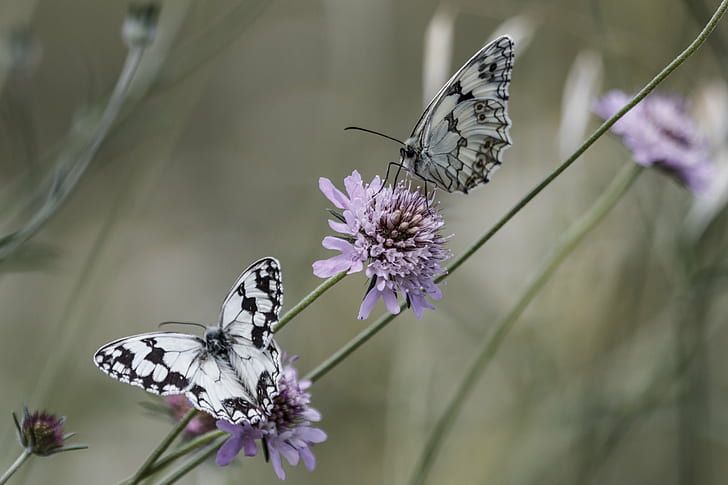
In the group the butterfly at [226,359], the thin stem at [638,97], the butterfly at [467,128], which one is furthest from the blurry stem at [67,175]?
the thin stem at [638,97]

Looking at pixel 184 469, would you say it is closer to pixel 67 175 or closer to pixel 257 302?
pixel 257 302

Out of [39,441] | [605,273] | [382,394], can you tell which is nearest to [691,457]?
[605,273]

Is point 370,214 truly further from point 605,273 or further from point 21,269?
point 605,273

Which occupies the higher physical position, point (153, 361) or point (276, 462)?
point (153, 361)

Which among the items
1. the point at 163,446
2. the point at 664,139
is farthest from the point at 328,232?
the point at 163,446

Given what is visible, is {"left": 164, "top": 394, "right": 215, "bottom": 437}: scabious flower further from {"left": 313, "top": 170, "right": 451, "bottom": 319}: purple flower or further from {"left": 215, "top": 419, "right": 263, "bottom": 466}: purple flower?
{"left": 313, "top": 170, "right": 451, "bottom": 319}: purple flower

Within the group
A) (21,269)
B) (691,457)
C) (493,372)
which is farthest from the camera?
(493,372)
